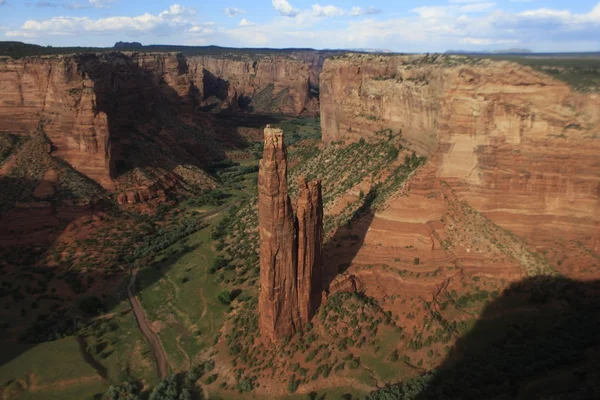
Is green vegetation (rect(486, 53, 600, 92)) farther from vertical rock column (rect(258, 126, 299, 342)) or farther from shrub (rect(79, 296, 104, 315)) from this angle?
shrub (rect(79, 296, 104, 315))

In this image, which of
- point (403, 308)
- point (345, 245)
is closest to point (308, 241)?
point (345, 245)

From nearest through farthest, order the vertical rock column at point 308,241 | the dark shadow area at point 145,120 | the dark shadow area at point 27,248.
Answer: the vertical rock column at point 308,241 → the dark shadow area at point 27,248 → the dark shadow area at point 145,120

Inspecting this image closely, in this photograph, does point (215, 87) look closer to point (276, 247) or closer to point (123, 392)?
point (276, 247)

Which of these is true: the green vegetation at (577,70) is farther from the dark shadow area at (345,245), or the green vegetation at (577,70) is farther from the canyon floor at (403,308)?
the dark shadow area at (345,245)

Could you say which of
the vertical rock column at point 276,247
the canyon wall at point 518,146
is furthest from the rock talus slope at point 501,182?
the vertical rock column at point 276,247

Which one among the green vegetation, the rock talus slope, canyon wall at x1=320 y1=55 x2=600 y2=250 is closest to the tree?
the rock talus slope
